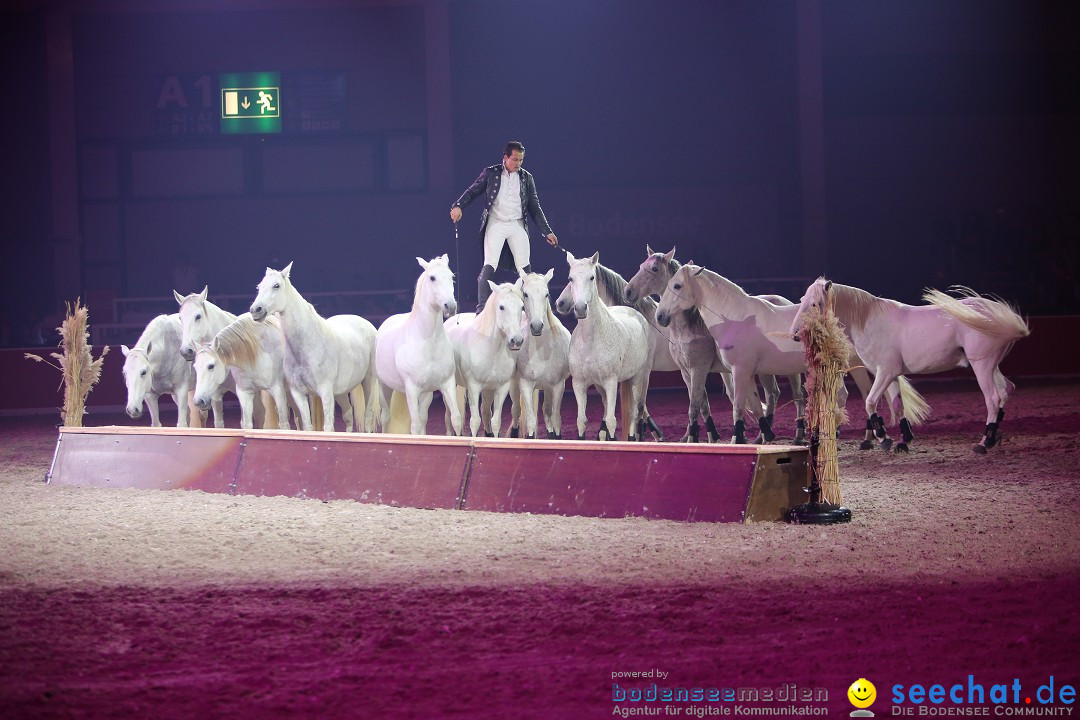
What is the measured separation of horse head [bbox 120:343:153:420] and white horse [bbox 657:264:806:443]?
489 cm

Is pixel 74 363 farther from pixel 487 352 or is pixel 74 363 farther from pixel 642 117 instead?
pixel 642 117

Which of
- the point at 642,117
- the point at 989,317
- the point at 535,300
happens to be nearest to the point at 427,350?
the point at 535,300

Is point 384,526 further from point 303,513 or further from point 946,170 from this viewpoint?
point 946,170

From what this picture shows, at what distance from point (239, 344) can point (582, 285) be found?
300cm

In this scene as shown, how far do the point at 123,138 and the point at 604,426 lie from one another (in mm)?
14055

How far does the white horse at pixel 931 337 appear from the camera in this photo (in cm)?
905

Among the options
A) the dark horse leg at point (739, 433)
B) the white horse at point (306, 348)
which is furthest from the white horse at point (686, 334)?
the white horse at point (306, 348)

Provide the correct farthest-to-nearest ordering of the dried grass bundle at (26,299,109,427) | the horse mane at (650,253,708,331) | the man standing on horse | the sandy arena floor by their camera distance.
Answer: the horse mane at (650,253,708,331) → the man standing on horse → the dried grass bundle at (26,299,109,427) → the sandy arena floor

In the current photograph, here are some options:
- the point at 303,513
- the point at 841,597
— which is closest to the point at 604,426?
the point at 303,513

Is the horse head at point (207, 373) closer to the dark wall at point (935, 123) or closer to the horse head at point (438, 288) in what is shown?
the horse head at point (438, 288)

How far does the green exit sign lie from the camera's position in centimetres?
1900

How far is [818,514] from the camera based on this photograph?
6.30m

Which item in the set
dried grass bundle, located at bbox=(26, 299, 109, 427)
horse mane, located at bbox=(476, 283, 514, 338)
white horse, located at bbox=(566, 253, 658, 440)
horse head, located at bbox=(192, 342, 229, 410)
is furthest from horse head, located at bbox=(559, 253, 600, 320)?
dried grass bundle, located at bbox=(26, 299, 109, 427)

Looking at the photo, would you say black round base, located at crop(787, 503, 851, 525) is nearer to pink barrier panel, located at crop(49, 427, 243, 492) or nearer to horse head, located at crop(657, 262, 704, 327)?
horse head, located at crop(657, 262, 704, 327)
